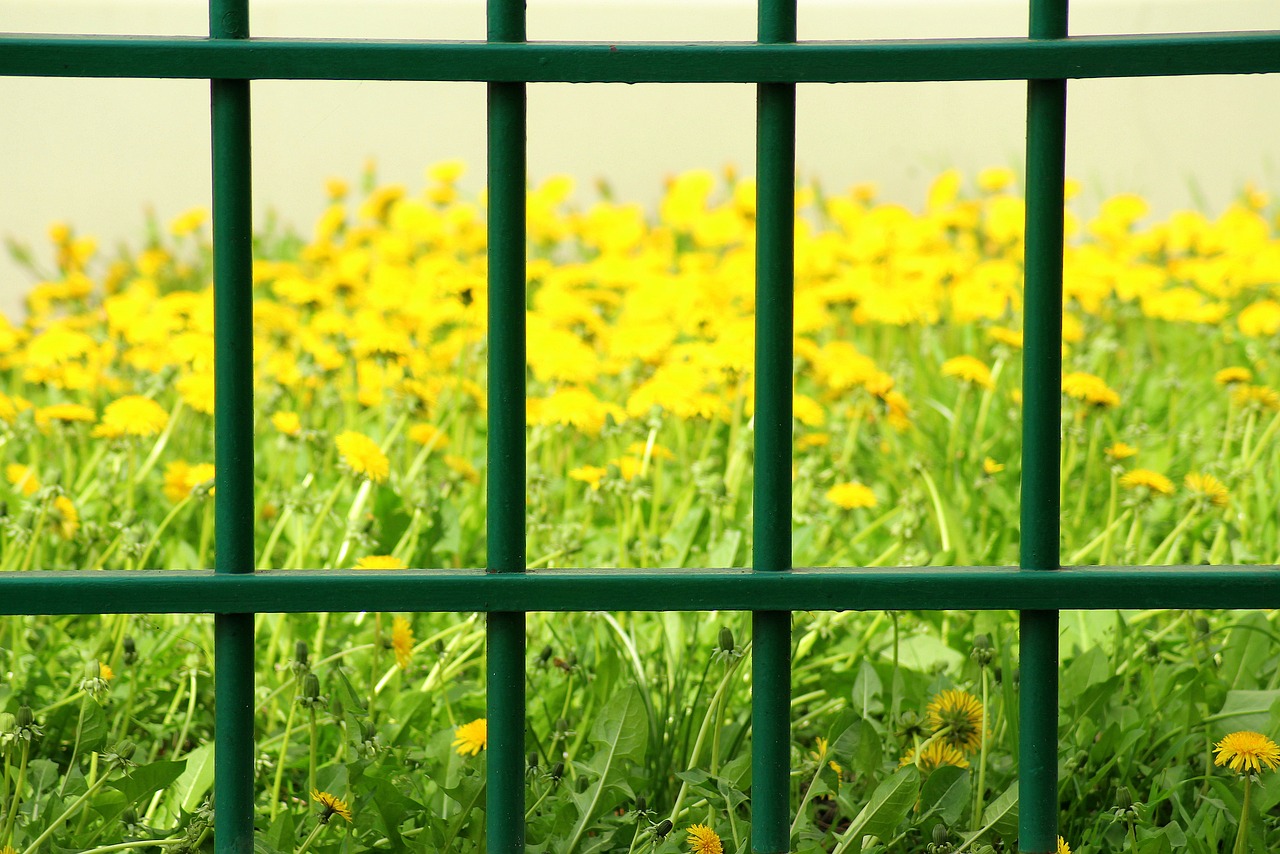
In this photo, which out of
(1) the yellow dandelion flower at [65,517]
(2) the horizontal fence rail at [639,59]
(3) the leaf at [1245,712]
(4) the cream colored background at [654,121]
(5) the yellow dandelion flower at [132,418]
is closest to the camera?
(2) the horizontal fence rail at [639,59]

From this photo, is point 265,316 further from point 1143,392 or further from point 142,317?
point 1143,392

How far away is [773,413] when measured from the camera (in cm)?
114

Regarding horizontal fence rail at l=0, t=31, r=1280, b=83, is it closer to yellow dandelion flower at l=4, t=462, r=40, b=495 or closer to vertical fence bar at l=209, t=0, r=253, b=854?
vertical fence bar at l=209, t=0, r=253, b=854

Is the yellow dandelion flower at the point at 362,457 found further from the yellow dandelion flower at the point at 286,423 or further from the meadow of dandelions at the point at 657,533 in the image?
the yellow dandelion flower at the point at 286,423

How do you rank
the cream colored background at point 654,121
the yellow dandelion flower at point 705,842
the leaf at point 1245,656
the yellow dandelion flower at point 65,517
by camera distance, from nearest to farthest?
the yellow dandelion flower at point 705,842 < the leaf at point 1245,656 < the yellow dandelion flower at point 65,517 < the cream colored background at point 654,121

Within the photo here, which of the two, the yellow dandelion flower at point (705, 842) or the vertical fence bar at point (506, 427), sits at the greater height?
the vertical fence bar at point (506, 427)

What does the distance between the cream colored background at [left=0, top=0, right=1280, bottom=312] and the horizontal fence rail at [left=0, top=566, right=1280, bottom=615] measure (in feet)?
12.4

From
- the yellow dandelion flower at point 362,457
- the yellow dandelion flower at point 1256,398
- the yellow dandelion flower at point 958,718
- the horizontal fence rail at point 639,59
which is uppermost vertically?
the horizontal fence rail at point 639,59

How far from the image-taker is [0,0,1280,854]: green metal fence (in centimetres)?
111

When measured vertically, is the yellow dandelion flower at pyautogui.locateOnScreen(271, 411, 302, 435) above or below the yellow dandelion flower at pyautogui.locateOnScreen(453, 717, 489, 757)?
above

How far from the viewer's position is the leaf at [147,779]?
1282 millimetres

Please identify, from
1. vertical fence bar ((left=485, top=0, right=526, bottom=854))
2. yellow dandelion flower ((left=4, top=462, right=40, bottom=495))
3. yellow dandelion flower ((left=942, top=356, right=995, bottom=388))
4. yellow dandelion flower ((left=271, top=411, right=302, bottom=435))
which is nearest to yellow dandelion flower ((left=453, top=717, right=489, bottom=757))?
vertical fence bar ((left=485, top=0, right=526, bottom=854))

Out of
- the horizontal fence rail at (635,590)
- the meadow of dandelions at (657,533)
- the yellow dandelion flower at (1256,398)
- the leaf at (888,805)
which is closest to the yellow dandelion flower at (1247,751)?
the meadow of dandelions at (657,533)

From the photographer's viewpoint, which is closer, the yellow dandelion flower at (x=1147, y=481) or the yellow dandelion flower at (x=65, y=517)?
the yellow dandelion flower at (x=65, y=517)
